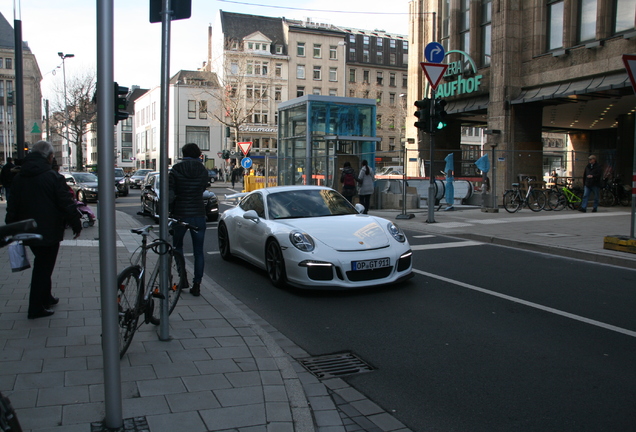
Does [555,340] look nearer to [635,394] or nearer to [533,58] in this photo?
[635,394]

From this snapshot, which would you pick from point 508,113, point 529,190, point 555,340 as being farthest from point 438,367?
point 508,113

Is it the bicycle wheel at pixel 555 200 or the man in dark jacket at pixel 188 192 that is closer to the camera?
the man in dark jacket at pixel 188 192

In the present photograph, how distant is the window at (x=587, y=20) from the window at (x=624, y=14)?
0.95 m

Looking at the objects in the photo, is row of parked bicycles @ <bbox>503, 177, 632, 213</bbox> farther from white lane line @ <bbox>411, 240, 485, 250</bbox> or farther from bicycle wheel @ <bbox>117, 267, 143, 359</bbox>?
bicycle wheel @ <bbox>117, 267, 143, 359</bbox>

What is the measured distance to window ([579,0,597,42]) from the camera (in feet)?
66.8

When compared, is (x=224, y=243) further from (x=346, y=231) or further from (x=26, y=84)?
(x=26, y=84)

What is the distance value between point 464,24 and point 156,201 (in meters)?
17.2

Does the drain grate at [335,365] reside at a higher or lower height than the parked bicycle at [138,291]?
lower

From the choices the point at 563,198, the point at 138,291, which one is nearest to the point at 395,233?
the point at 138,291

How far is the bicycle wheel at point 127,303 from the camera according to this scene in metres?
4.45

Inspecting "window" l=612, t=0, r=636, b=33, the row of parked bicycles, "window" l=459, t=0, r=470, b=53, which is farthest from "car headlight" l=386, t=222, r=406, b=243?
"window" l=459, t=0, r=470, b=53

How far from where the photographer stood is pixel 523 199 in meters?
18.5

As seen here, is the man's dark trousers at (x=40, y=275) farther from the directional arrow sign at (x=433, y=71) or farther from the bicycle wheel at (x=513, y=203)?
the bicycle wheel at (x=513, y=203)

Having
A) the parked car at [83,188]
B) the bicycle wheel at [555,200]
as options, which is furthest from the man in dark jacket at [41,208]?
the parked car at [83,188]
